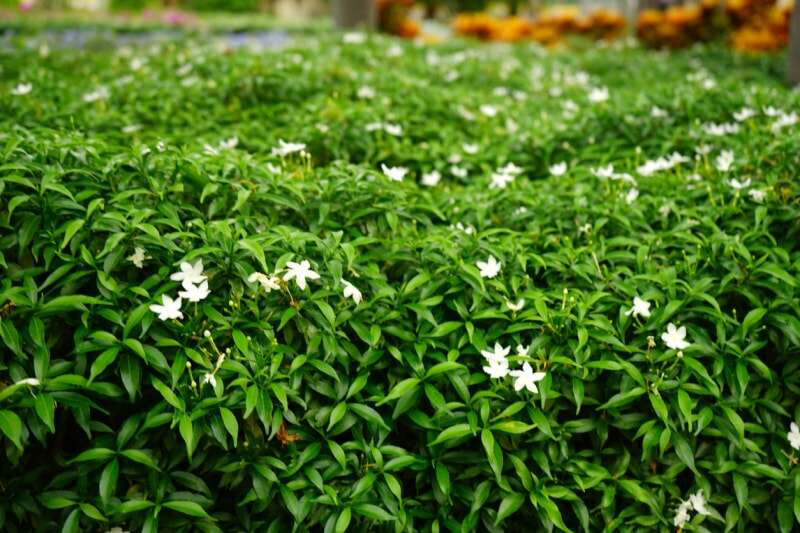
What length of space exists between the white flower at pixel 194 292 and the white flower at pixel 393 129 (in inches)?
58.2

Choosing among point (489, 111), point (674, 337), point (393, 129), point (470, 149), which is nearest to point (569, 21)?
point (489, 111)

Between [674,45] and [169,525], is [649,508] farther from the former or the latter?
[674,45]

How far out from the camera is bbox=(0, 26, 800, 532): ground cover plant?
5.01ft

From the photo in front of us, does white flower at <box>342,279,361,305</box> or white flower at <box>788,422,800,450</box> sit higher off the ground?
white flower at <box>342,279,361,305</box>

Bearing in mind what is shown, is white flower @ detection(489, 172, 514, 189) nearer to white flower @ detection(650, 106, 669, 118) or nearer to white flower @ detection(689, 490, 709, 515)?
white flower @ detection(650, 106, 669, 118)

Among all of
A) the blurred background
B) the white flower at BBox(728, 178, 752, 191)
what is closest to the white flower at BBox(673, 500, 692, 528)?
the white flower at BBox(728, 178, 752, 191)

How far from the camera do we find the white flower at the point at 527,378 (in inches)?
63.5

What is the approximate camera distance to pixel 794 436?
1735 millimetres

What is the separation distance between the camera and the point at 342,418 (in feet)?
5.38

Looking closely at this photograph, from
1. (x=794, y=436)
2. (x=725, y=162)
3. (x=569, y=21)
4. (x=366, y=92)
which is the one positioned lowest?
(x=794, y=436)

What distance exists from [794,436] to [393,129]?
1.81 meters

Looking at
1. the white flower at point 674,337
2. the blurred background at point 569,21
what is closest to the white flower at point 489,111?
the white flower at point 674,337

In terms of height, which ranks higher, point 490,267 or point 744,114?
point 744,114

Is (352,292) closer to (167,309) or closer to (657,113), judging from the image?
(167,309)
